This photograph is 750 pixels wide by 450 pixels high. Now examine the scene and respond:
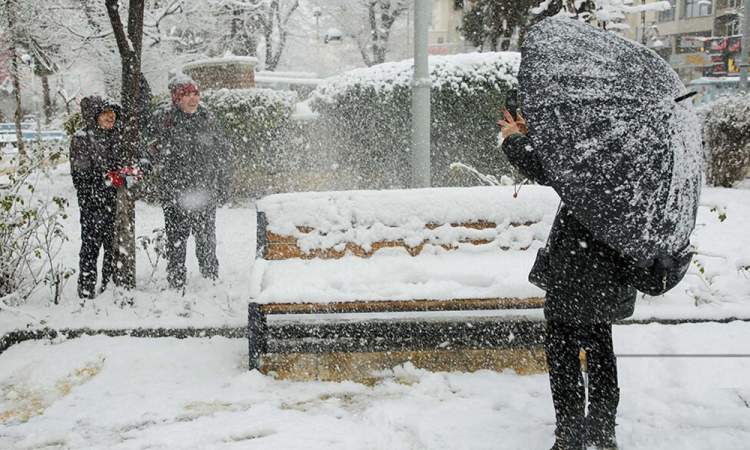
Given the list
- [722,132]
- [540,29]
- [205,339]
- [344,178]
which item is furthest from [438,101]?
[540,29]

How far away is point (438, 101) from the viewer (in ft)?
31.7

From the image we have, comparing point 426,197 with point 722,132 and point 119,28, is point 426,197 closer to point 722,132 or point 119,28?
point 119,28

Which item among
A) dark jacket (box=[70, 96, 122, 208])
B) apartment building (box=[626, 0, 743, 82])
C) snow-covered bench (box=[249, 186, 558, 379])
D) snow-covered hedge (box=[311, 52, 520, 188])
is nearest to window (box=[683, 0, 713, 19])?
apartment building (box=[626, 0, 743, 82])

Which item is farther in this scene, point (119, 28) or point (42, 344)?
point (119, 28)

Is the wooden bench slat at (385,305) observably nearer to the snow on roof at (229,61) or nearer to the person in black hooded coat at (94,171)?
the person in black hooded coat at (94,171)

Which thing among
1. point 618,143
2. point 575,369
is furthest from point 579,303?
point 618,143

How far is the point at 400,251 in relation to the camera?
4.61 meters

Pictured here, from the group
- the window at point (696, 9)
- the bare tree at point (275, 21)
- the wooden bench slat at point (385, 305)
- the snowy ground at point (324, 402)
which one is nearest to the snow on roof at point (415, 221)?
the wooden bench slat at point (385, 305)

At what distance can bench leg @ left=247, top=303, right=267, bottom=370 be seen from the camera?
13.4ft

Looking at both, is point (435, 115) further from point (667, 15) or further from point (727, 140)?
point (667, 15)

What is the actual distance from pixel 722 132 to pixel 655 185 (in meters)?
9.68

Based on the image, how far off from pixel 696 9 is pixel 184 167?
57899mm

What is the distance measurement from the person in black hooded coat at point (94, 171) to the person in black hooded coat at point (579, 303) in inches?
140

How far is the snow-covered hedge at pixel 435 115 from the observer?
957cm
